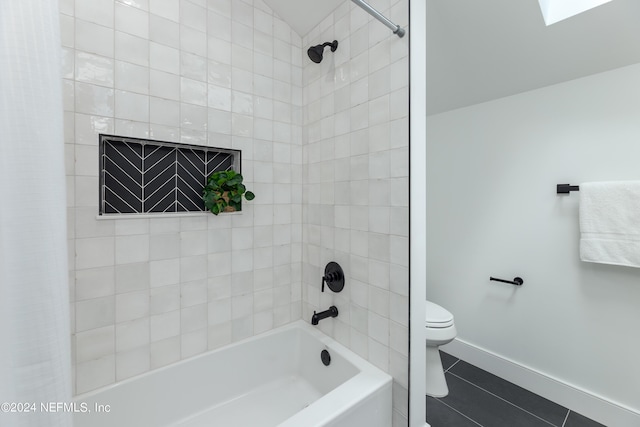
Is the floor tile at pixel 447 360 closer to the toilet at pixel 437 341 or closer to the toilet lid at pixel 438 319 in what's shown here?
the toilet at pixel 437 341

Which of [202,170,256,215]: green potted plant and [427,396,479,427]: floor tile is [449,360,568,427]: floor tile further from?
[202,170,256,215]: green potted plant

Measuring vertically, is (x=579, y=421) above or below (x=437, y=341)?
below

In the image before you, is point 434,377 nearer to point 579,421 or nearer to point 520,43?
point 579,421

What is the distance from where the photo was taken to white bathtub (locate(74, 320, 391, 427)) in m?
1.19

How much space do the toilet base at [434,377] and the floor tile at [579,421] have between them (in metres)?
0.67

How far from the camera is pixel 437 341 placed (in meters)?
1.85

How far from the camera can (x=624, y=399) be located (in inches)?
61.0

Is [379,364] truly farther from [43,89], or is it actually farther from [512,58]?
[512,58]

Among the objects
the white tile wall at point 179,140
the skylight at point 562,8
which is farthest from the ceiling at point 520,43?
the white tile wall at point 179,140

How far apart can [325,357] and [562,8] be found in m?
2.27

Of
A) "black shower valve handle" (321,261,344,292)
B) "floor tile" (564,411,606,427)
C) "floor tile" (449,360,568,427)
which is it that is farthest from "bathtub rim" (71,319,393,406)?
"floor tile" (564,411,606,427)

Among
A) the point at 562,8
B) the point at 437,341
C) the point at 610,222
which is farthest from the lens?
the point at 437,341

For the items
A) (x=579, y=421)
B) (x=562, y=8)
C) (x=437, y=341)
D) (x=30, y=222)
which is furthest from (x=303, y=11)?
(x=579, y=421)

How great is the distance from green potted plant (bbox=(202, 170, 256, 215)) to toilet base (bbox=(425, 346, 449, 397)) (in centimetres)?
171
